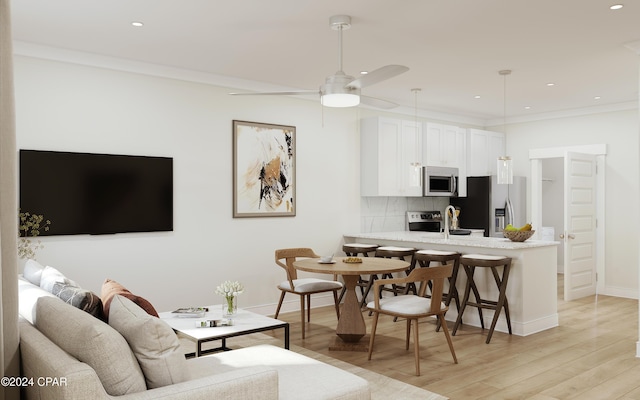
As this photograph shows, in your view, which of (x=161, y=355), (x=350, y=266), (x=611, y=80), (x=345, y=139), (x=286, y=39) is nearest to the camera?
Answer: (x=161, y=355)

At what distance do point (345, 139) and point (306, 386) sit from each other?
4559mm

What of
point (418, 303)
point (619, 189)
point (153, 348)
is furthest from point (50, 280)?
point (619, 189)

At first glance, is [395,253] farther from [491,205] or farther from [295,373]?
[295,373]

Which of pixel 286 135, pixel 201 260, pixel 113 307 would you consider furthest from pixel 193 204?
pixel 113 307

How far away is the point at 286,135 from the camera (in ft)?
19.5

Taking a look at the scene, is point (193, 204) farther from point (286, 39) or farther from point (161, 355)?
point (161, 355)

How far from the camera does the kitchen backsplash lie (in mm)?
6906

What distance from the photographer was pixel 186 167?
16.9 feet

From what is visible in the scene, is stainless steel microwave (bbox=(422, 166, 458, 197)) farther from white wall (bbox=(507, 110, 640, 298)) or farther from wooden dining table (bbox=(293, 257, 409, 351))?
wooden dining table (bbox=(293, 257, 409, 351))

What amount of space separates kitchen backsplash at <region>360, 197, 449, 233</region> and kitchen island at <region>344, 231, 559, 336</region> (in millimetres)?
1375

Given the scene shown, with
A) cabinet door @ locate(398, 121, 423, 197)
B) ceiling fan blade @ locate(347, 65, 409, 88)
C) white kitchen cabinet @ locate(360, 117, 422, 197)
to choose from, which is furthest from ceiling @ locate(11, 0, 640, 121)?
cabinet door @ locate(398, 121, 423, 197)

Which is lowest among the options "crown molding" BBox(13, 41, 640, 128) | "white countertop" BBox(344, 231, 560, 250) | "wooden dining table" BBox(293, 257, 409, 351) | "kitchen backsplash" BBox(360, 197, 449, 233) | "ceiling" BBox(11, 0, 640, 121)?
"wooden dining table" BBox(293, 257, 409, 351)

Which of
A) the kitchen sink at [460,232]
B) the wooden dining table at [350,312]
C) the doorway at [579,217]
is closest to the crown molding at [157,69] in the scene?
the doorway at [579,217]

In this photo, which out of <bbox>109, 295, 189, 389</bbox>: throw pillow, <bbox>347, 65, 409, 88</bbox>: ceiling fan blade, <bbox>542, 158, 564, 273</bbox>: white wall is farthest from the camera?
<bbox>542, 158, 564, 273</bbox>: white wall
